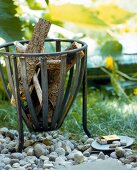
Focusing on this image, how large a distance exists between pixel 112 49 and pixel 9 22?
97cm

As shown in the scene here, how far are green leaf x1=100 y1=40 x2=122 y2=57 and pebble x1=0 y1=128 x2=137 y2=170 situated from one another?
48.2 inches

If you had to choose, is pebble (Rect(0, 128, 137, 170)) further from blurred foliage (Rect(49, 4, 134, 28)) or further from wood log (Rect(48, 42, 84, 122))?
blurred foliage (Rect(49, 4, 134, 28))

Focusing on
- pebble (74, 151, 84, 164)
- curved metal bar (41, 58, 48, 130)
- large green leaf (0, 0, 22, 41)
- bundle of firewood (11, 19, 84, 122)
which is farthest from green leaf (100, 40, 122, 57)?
pebble (74, 151, 84, 164)

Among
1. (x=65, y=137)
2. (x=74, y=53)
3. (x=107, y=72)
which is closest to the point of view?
(x=74, y=53)

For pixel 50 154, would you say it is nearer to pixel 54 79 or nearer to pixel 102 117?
pixel 54 79

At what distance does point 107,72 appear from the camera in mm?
2986

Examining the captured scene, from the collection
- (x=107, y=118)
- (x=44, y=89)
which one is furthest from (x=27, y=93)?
(x=107, y=118)

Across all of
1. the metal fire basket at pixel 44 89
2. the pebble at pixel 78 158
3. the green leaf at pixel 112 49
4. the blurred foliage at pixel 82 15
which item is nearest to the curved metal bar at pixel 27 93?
the metal fire basket at pixel 44 89

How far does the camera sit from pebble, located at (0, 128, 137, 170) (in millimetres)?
1708

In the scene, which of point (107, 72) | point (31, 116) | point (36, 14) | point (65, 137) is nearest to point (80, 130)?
point (65, 137)

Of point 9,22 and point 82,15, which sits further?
point 82,15

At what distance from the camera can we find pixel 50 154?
5.93 ft

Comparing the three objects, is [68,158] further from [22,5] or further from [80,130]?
[22,5]

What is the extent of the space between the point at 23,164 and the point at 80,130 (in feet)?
1.57
